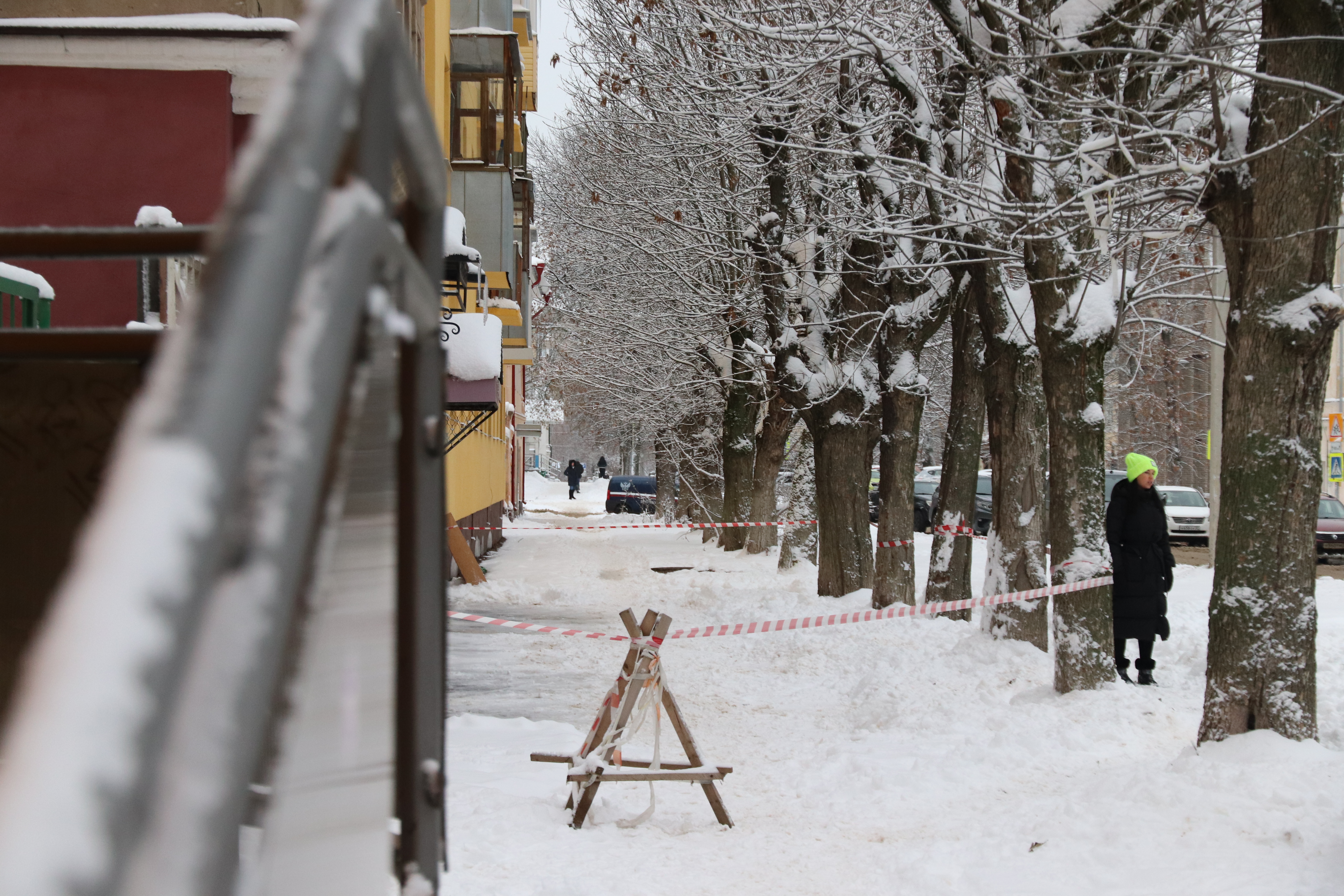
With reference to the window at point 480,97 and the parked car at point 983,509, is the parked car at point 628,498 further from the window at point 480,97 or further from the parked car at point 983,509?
the window at point 480,97

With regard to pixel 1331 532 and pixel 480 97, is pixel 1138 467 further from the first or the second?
pixel 1331 532

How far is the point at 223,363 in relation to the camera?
0.59 meters

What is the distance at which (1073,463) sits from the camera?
367 inches

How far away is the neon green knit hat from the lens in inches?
398

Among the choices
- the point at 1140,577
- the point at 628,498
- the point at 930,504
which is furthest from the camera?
the point at 628,498

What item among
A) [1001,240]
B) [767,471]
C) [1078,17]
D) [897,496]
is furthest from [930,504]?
[1078,17]

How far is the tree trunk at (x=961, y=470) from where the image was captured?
13711mm

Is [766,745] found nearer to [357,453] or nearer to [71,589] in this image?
[357,453]

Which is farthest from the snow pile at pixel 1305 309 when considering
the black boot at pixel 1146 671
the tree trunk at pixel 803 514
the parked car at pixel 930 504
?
the parked car at pixel 930 504

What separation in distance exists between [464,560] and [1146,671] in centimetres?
1036

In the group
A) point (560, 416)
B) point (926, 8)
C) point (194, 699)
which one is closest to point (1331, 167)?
point (926, 8)

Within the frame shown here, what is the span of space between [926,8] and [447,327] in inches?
239

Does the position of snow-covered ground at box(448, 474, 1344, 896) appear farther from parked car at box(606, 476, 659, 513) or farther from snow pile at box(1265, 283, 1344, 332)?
parked car at box(606, 476, 659, 513)

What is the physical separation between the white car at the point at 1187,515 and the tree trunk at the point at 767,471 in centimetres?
1041
